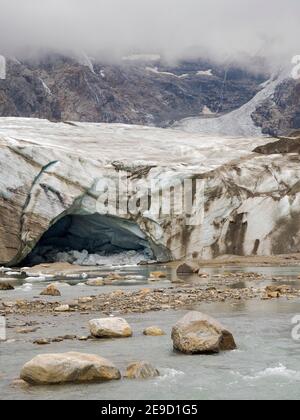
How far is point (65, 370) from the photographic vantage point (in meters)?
7.93

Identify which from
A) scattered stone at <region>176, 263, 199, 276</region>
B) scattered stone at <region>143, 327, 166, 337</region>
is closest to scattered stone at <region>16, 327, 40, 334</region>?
scattered stone at <region>143, 327, 166, 337</region>

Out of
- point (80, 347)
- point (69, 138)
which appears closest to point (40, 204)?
point (69, 138)

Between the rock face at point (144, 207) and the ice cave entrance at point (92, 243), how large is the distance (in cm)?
8

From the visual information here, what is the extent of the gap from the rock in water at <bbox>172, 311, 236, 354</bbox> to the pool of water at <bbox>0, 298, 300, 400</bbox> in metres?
0.17

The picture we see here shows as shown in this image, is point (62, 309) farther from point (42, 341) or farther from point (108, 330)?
point (42, 341)

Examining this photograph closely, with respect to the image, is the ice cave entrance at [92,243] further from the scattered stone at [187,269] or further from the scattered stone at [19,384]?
the scattered stone at [19,384]

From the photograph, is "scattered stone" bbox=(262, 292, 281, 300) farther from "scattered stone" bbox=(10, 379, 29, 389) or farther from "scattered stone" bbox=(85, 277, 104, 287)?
"scattered stone" bbox=(10, 379, 29, 389)

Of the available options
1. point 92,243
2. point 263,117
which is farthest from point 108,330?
point 263,117

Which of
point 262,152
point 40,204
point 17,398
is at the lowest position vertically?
point 17,398

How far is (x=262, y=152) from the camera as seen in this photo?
47.3 m

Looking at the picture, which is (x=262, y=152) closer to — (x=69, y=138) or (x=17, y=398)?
(x=69, y=138)

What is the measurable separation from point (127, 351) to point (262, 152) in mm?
38906

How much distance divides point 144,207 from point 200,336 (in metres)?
31.5

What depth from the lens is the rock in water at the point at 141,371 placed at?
26.8 ft
